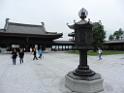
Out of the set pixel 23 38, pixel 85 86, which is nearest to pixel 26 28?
pixel 23 38

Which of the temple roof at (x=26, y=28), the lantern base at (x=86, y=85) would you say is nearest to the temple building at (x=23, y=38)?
the temple roof at (x=26, y=28)

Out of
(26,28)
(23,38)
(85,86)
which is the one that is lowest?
(85,86)

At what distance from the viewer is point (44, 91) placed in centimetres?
658

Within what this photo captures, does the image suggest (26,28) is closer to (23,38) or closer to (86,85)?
(23,38)

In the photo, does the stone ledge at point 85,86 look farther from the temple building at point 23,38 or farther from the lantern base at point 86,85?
the temple building at point 23,38

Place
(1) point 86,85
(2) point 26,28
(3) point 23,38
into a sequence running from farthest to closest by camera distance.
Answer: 1. (2) point 26,28
2. (3) point 23,38
3. (1) point 86,85

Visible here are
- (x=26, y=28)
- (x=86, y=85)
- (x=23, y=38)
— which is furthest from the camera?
(x=26, y=28)

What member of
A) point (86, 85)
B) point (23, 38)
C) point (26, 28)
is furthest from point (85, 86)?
point (26, 28)

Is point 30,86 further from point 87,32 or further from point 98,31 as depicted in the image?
point 98,31

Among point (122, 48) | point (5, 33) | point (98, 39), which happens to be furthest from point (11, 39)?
point (122, 48)

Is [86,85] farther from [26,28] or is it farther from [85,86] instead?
[26,28]

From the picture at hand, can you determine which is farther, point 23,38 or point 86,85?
point 23,38

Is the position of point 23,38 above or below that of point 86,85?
above

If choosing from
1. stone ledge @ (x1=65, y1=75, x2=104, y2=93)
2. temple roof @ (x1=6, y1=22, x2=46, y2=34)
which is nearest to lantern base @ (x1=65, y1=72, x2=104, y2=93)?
stone ledge @ (x1=65, y1=75, x2=104, y2=93)
